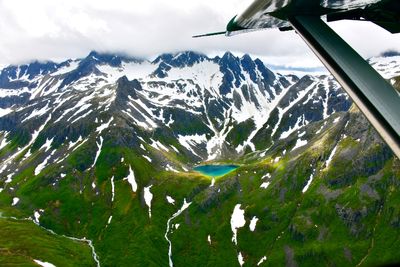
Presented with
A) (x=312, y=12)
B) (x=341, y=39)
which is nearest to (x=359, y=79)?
(x=341, y=39)

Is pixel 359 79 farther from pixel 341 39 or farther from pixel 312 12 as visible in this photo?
pixel 312 12

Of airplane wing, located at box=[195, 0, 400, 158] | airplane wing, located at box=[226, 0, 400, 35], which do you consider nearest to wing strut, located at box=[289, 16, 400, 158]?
airplane wing, located at box=[195, 0, 400, 158]

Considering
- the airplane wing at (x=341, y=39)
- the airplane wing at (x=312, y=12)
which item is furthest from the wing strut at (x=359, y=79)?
the airplane wing at (x=312, y=12)

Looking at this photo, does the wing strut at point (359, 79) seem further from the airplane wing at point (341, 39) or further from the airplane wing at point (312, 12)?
the airplane wing at point (312, 12)

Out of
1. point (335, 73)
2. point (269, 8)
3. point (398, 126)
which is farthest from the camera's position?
point (269, 8)

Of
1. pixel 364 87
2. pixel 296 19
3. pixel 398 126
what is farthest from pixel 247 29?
pixel 398 126

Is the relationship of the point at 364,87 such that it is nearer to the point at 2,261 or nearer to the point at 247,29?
the point at 247,29

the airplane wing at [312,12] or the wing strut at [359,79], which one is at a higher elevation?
the airplane wing at [312,12]
